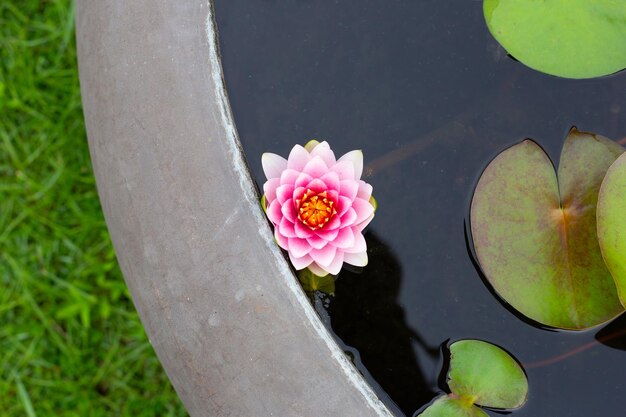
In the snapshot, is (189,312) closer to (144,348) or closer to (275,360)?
(275,360)

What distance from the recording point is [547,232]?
1.03 meters

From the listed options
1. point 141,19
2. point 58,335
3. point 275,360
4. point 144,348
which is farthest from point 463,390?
point 58,335

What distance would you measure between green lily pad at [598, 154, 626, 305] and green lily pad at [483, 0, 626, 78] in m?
0.17

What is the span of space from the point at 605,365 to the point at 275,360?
54 cm

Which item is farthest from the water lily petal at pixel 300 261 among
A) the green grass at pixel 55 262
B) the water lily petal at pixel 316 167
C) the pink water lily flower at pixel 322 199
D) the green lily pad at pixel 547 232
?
the green grass at pixel 55 262

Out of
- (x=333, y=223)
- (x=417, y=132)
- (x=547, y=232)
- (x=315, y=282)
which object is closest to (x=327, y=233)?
(x=333, y=223)

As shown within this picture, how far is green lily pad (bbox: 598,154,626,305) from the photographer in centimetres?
93

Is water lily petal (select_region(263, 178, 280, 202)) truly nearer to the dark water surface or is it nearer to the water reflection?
the dark water surface

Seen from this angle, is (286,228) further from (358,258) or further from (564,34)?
(564,34)

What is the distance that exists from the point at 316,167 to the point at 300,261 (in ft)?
0.41

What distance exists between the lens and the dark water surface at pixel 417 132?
100 centimetres

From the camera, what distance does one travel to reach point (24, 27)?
172 cm

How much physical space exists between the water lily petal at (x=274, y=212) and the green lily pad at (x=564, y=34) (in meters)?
0.44

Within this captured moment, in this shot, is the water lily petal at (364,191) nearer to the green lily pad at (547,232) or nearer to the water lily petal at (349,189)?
the water lily petal at (349,189)
